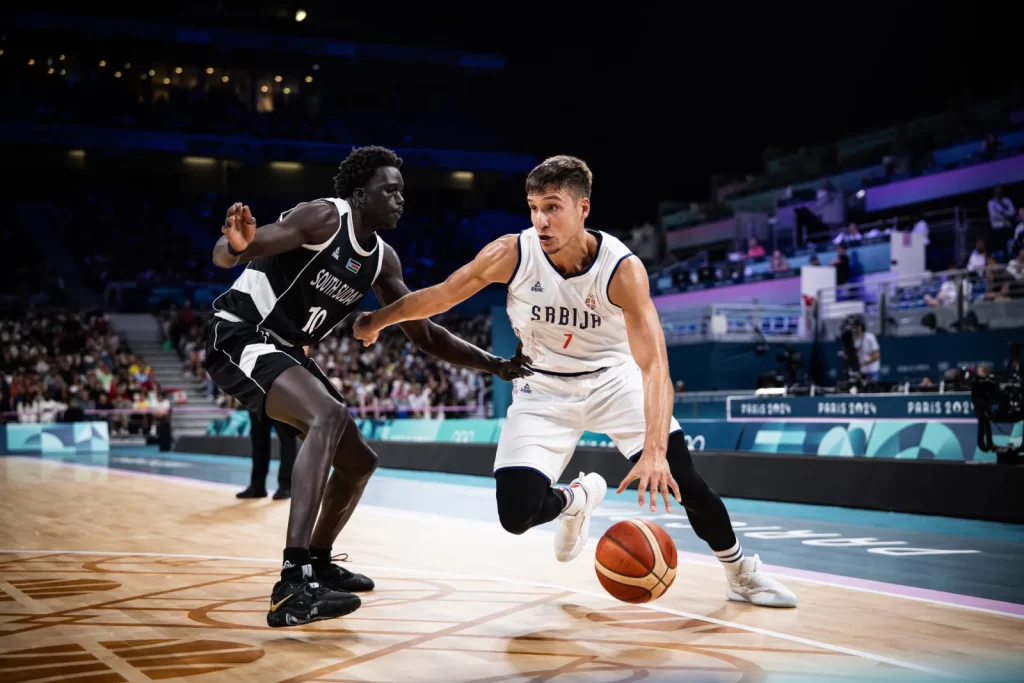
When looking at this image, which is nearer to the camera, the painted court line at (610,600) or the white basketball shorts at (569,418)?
the painted court line at (610,600)

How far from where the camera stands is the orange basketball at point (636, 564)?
12.8 feet

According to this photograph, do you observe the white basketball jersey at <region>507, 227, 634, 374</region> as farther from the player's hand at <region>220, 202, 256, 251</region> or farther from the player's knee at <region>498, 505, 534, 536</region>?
the player's hand at <region>220, 202, 256, 251</region>

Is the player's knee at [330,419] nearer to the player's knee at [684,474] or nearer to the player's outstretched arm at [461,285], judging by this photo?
the player's outstretched arm at [461,285]

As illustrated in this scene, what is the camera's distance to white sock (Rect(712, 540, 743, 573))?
14.3 feet

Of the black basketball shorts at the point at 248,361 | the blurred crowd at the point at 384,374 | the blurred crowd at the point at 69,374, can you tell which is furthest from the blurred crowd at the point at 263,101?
the black basketball shorts at the point at 248,361

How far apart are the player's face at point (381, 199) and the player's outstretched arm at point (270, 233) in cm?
19

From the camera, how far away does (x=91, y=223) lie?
32.0 m

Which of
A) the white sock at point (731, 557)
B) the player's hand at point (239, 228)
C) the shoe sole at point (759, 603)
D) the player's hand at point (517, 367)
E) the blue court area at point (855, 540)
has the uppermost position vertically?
the player's hand at point (239, 228)

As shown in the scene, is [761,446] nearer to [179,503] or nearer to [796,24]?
[179,503]

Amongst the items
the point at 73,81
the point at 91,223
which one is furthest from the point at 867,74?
the point at 73,81

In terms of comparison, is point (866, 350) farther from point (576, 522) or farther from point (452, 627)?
point (452, 627)

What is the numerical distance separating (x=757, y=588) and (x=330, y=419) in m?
1.99

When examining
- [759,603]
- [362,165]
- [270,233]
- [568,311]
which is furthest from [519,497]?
[362,165]

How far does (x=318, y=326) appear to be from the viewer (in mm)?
4820
